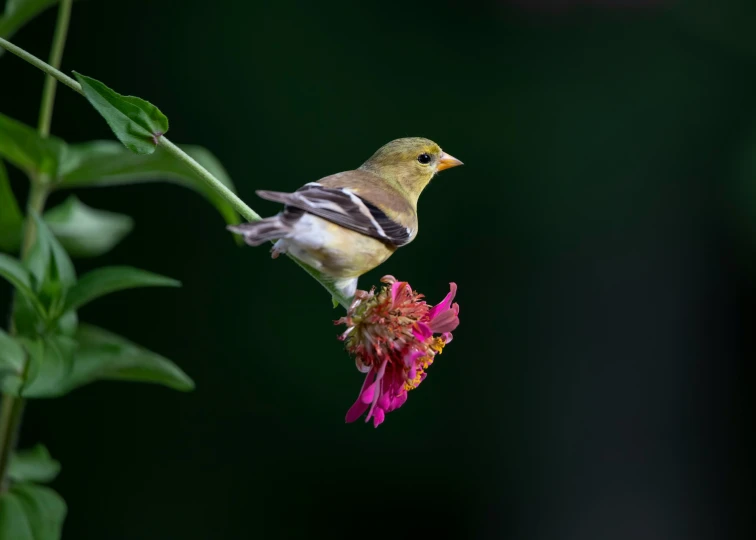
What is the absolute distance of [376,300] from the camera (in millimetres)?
919

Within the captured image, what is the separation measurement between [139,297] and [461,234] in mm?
1129

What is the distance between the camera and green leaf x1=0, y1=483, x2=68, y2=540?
0.90m

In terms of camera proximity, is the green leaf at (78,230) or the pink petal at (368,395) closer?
the pink petal at (368,395)

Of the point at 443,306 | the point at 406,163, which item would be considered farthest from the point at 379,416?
the point at 406,163

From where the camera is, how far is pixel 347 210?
1008mm

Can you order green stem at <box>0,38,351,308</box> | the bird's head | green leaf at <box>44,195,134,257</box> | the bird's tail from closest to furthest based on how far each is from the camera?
green stem at <box>0,38,351,308</box> → the bird's tail → green leaf at <box>44,195,134,257</box> → the bird's head

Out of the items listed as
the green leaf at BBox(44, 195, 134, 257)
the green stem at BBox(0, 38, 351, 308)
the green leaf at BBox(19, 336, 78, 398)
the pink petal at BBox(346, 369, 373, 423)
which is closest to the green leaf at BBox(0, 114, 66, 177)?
the green leaf at BBox(44, 195, 134, 257)

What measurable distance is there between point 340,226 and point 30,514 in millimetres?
458

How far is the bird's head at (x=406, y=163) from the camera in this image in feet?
4.52

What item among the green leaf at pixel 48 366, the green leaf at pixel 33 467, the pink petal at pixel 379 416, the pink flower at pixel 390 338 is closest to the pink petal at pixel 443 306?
the pink flower at pixel 390 338

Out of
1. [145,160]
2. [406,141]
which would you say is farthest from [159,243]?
[145,160]

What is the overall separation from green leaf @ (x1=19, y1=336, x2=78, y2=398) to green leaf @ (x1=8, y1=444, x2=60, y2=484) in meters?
0.16

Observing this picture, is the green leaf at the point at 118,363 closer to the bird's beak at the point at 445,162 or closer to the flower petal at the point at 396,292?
the flower petal at the point at 396,292

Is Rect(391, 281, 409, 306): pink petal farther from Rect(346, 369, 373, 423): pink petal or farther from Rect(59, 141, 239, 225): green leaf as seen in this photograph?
Rect(59, 141, 239, 225): green leaf
